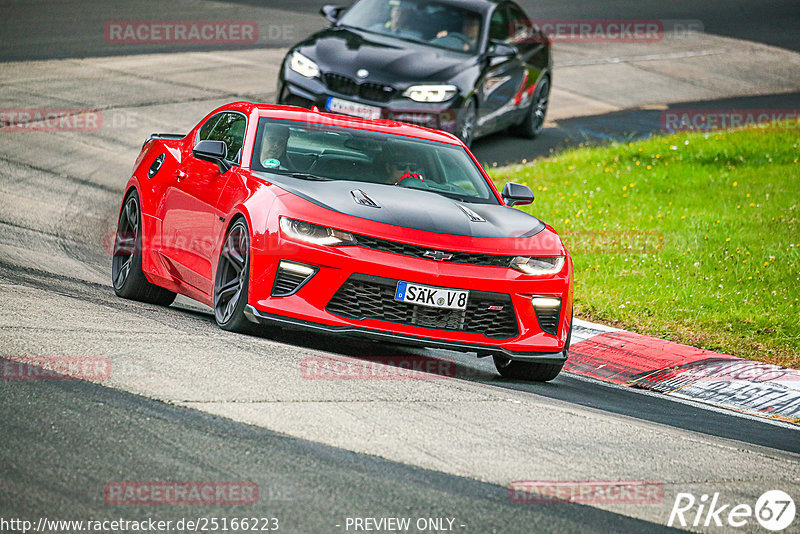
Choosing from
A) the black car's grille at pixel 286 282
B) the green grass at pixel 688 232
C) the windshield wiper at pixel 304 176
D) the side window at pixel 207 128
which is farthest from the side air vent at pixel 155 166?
the green grass at pixel 688 232

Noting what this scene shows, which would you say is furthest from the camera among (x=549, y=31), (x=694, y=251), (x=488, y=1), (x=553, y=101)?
(x=549, y=31)

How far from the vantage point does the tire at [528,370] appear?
7.52m

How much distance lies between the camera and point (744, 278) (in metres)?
10.8

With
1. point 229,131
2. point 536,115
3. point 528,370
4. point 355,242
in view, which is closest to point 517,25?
point 536,115

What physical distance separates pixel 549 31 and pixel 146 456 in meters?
24.8

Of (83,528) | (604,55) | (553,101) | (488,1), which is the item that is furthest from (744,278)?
(604,55)

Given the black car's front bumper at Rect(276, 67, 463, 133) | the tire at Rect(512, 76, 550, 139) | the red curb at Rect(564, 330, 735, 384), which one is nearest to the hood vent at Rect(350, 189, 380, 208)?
the red curb at Rect(564, 330, 735, 384)

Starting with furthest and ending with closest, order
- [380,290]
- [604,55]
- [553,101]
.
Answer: [604,55] < [553,101] < [380,290]

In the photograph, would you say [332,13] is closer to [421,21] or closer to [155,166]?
[421,21]

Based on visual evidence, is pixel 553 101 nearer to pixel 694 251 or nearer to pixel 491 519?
pixel 694 251

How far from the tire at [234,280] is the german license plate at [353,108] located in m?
6.55

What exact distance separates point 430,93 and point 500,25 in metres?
2.66

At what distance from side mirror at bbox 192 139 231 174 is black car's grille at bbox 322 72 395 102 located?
19.8 feet

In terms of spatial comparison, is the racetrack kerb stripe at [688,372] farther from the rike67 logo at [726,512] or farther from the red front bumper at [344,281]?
the rike67 logo at [726,512]
